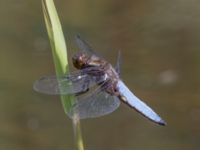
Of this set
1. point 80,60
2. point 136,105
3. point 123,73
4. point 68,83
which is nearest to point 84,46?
point 80,60

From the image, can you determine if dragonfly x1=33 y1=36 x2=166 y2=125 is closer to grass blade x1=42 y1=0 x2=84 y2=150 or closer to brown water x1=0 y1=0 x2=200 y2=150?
grass blade x1=42 y1=0 x2=84 y2=150

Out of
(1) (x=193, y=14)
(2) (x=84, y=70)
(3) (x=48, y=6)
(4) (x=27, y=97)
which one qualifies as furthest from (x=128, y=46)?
(3) (x=48, y=6)

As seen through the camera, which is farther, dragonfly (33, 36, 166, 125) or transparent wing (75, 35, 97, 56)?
transparent wing (75, 35, 97, 56)

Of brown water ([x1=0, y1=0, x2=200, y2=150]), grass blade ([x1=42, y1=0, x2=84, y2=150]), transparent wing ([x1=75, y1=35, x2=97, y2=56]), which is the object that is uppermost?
grass blade ([x1=42, y1=0, x2=84, y2=150])

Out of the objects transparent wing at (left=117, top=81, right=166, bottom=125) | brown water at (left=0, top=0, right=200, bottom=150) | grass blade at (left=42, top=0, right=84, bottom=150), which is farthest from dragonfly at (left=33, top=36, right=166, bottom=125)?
brown water at (left=0, top=0, right=200, bottom=150)

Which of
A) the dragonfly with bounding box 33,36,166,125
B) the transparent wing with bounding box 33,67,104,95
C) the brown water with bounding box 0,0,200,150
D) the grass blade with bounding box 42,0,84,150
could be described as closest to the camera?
the grass blade with bounding box 42,0,84,150

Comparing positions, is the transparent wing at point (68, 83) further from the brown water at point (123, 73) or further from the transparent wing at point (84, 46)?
the brown water at point (123, 73)

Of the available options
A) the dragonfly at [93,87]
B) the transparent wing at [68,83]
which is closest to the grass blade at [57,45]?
the transparent wing at [68,83]

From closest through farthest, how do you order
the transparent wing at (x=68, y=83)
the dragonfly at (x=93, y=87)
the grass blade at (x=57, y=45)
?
the grass blade at (x=57, y=45) < the transparent wing at (x=68, y=83) < the dragonfly at (x=93, y=87)
